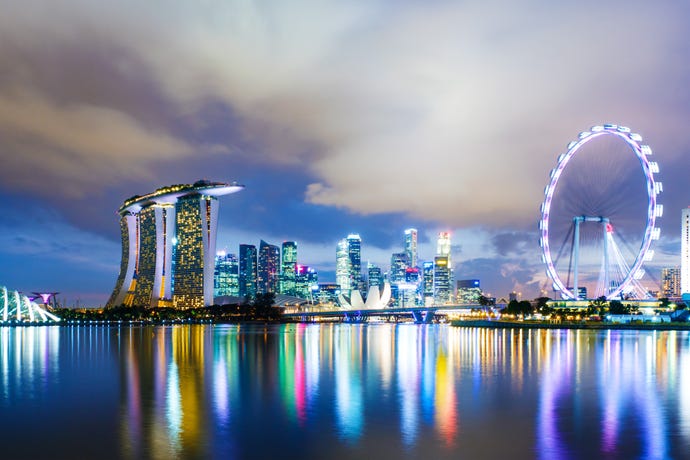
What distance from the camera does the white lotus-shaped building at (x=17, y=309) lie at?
141 metres

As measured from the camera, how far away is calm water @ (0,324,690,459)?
55.3 ft

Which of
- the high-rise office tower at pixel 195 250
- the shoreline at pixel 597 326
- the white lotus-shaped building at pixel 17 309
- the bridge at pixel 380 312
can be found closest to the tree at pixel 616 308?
the shoreline at pixel 597 326

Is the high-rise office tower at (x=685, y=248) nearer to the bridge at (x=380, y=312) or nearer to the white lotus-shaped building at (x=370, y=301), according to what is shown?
the bridge at (x=380, y=312)

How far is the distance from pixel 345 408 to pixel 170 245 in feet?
527

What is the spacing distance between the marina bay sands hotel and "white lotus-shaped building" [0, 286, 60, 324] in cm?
2451

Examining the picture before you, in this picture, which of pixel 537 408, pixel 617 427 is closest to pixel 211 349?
pixel 537 408

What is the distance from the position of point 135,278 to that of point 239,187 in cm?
4103

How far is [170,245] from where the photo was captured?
582ft

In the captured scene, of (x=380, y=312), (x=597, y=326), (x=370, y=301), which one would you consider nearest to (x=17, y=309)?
(x=380, y=312)

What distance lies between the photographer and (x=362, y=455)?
52.3 feet

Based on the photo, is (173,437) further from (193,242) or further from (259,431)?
(193,242)

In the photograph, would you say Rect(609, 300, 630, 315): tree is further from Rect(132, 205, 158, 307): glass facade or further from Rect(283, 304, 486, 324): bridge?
Rect(132, 205, 158, 307): glass facade

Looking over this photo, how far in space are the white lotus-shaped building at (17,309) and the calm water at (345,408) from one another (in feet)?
364

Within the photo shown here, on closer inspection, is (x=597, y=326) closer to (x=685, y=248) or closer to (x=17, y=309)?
(x=685, y=248)
